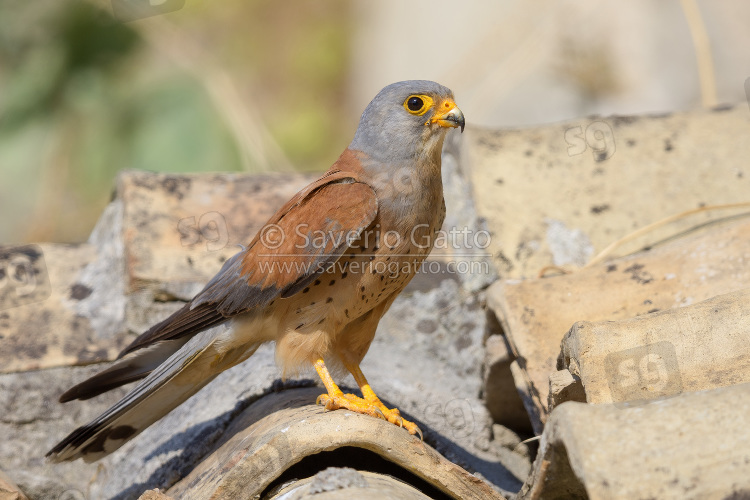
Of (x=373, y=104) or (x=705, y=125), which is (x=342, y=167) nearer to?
(x=373, y=104)

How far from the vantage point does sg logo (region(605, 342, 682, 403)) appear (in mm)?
1920

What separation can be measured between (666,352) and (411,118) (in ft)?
4.08

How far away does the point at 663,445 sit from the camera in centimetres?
148

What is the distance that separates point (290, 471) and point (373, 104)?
1369 mm

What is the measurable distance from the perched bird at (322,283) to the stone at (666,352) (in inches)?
27.6

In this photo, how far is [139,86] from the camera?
629cm

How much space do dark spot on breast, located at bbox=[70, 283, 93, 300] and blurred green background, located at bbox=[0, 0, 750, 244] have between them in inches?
98.8

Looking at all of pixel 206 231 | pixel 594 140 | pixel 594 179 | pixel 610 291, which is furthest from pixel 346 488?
pixel 594 140

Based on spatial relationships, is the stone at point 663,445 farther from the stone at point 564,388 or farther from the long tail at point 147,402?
the long tail at point 147,402

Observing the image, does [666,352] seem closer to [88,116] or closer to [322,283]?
[322,283]

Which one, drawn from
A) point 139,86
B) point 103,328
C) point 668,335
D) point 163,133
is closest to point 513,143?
A: point 668,335

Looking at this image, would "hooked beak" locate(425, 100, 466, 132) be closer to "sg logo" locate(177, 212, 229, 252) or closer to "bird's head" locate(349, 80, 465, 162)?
"bird's head" locate(349, 80, 465, 162)

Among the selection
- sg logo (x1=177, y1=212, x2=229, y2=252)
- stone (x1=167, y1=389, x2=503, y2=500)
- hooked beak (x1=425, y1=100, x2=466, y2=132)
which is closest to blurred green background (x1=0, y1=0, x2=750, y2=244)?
sg logo (x1=177, y1=212, x2=229, y2=252)

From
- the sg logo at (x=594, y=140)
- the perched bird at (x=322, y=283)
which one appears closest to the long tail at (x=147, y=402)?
the perched bird at (x=322, y=283)
